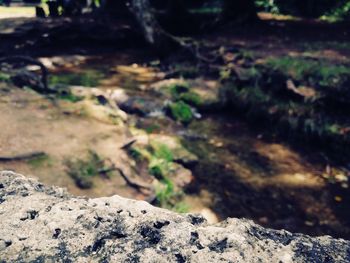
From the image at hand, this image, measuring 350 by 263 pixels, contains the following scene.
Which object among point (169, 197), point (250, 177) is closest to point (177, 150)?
point (250, 177)

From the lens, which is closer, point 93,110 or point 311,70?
point 93,110

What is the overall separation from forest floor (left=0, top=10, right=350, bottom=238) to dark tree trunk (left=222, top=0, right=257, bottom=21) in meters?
3.97

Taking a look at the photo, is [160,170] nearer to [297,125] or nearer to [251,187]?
[251,187]

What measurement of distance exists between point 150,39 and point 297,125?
6949 mm

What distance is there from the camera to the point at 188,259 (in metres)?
1.62

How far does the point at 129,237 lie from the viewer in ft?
5.67

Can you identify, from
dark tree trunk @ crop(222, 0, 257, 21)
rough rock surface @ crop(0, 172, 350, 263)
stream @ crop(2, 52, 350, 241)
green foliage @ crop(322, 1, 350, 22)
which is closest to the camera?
rough rock surface @ crop(0, 172, 350, 263)

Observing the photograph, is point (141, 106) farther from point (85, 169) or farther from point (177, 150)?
point (85, 169)

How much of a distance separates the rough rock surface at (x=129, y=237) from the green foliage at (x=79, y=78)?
9216mm

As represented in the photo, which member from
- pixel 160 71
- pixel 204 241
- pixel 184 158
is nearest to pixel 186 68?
pixel 160 71

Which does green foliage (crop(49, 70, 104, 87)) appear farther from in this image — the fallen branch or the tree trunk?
the fallen branch

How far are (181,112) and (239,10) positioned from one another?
8.37 m

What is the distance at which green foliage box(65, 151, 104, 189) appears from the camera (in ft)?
17.1

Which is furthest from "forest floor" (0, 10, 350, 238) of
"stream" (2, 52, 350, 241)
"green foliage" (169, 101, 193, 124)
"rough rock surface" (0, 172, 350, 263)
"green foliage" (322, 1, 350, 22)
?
"green foliage" (322, 1, 350, 22)
